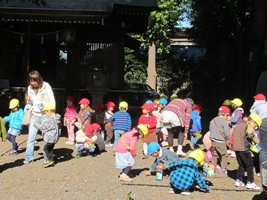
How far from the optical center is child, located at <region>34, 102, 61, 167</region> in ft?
19.1

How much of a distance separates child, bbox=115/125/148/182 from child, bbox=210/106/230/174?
1510 mm

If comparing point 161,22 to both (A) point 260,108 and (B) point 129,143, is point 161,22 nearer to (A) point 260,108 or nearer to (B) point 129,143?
(A) point 260,108

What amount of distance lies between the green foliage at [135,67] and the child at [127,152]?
68.6 feet

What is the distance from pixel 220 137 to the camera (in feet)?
18.5

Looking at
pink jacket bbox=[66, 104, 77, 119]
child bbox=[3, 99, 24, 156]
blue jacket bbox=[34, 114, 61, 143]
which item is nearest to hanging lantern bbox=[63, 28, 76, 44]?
pink jacket bbox=[66, 104, 77, 119]

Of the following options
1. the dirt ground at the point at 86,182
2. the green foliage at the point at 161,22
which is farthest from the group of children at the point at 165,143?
the green foliage at the point at 161,22

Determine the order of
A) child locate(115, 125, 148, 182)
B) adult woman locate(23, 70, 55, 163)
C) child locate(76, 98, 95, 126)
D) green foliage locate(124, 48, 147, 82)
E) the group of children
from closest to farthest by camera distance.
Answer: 1. the group of children
2. child locate(115, 125, 148, 182)
3. adult woman locate(23, 70, 55, 163)
4. child locate(76, 98, 95, 126)
5. green foliage locate(124, 48, 147, 82)

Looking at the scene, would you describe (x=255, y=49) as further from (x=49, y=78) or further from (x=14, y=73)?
(x=14, y=73)

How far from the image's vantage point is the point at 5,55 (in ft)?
41.7

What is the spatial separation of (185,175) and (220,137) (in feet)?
5.05

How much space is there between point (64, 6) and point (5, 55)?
16.1ft

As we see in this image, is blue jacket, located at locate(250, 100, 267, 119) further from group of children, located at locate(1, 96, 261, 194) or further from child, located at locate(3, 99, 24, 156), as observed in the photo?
child, located at locate(3, 99, 24, 156)

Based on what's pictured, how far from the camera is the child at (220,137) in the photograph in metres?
5.62

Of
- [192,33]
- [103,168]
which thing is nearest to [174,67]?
[192,33]
